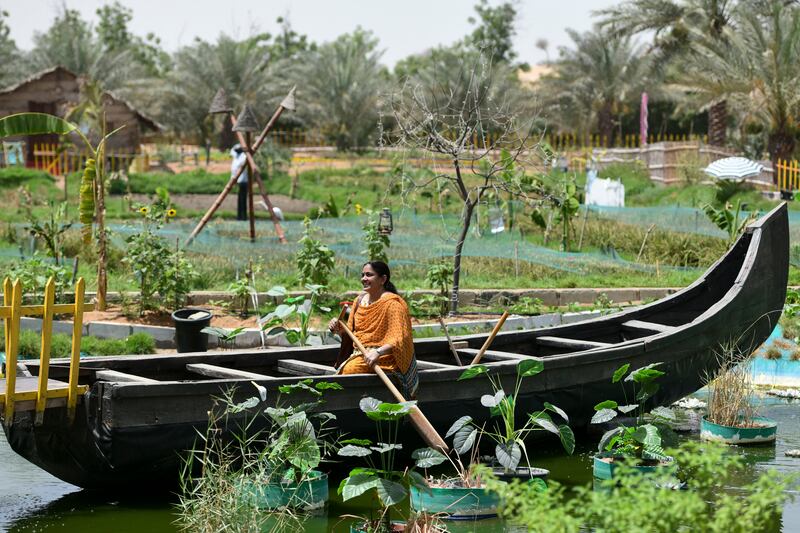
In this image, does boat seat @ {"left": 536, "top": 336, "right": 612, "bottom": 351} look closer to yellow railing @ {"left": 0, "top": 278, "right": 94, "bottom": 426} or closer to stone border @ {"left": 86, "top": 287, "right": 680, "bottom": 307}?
stone border @ {"left": 86, "top": 287, "right": 680, "bottom": 307}

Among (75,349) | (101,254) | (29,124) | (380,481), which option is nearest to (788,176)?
(101,254)

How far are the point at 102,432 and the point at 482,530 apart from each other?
2.36 meters

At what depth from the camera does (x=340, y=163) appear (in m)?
37.6

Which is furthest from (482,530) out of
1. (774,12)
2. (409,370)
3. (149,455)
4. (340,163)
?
(340,163)

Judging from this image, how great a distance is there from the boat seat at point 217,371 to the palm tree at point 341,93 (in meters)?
33.3

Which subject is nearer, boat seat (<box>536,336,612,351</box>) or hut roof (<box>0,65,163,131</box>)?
boat seat (<box>536,336,612,351</box>)

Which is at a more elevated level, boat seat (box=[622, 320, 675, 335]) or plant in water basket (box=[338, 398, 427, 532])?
boat seat (box=[622, 320, 675, 335])

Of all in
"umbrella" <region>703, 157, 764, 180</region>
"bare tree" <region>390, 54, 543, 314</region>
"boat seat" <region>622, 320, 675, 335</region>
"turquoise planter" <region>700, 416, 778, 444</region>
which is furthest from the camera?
"umbrella" <region>703, 157, 764, 180</region>

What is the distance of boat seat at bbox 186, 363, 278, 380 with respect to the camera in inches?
311

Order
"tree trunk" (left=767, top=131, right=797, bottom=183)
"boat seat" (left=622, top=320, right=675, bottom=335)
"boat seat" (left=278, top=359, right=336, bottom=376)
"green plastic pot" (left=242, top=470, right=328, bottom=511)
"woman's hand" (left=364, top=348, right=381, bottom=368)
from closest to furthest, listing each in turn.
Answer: "green plastic pot" (left=242, top=470, right=328, bottom=511), "woman's hand" (left=364, top=348, right=381, bottom=368), "boat seat" (left=278, top=359, right=336, bottom=376), "boat seat" (left=622, top=320, right=675, bottom=335), "tree trunk" (left=767, top=131, right=797, bottom=183)

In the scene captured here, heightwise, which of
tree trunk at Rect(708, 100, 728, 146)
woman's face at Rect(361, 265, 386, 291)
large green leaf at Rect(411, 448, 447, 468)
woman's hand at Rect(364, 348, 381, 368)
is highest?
tree trunk at Rect(708, 100, 728, 146)

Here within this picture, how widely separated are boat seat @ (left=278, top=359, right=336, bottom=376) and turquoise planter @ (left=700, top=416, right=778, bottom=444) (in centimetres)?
300

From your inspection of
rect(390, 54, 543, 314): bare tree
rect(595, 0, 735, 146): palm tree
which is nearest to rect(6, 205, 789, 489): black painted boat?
rect(390, 54, 543, 314): bare tree

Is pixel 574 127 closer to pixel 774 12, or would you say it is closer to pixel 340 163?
pixel 340 163
